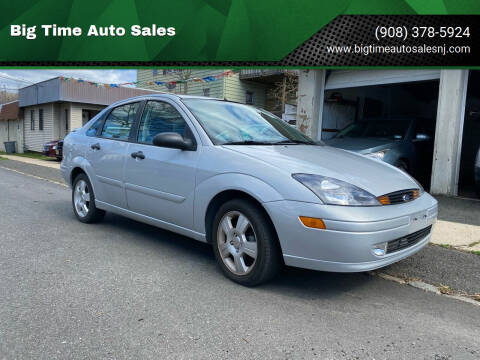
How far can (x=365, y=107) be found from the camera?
1291 centimetres

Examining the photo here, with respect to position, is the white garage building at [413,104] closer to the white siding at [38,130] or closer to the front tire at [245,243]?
the front tire at [245,243]

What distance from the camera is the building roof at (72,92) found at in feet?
70.3

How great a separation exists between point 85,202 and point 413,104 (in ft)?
42.1

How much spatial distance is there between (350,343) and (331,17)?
8.48 meters

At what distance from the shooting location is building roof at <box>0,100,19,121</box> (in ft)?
91.2

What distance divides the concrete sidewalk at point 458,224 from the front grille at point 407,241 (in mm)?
1399

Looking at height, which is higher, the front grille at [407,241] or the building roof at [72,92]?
the building roof at [72,92]

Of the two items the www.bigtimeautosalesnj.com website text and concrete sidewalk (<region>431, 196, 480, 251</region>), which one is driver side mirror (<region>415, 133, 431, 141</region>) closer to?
concrete sidewalk (<region>431, 196, 480, 251</region>)

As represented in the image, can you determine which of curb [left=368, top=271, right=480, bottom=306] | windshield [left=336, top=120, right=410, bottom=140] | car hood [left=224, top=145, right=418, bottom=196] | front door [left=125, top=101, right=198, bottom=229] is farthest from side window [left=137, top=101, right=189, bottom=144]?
windshield [left=336, top=120, right=410, bottom=140]

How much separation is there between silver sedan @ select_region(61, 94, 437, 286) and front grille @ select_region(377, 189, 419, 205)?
0.01 metres

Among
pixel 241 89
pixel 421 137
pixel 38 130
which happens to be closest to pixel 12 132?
pixel 38 130

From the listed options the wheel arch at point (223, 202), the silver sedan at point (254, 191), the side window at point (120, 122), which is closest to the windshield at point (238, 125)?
the silver sedan at point (254, 191)

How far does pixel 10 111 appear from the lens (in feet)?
93.8

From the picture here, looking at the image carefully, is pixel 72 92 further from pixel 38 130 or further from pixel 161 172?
pixel 161 172
